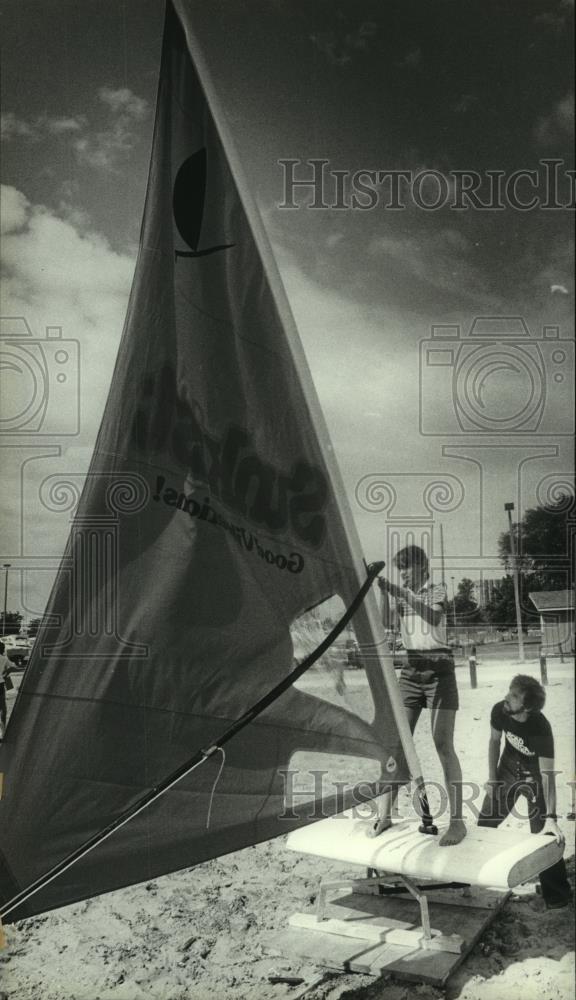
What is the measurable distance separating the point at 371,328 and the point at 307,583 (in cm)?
64

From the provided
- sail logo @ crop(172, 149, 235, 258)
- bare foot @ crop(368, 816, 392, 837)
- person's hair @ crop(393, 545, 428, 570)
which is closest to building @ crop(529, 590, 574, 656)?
person's hair @ crop(393, 545, 428, 570)

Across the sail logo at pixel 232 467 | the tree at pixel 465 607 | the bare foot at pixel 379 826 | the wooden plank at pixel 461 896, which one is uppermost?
the sail logo at pixel 232 467

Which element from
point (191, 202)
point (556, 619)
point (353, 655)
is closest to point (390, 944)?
point (353, 655)

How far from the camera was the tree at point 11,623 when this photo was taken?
1.91 meters

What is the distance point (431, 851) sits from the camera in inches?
76.5

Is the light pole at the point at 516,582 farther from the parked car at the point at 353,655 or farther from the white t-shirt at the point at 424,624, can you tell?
the parked car at the point at 353,655

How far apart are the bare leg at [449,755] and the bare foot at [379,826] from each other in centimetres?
16

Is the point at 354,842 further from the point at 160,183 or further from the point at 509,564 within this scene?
the point at 160,183

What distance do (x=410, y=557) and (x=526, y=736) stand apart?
53cm

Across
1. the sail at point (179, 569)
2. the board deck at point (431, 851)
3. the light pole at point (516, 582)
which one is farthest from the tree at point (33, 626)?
the light pole at point (516, 582)

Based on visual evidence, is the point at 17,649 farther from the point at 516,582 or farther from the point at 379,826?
the point at 516,582

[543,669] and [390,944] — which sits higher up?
[543,669]

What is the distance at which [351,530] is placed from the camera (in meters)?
1.83

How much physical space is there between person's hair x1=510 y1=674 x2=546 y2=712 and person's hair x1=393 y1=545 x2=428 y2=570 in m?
0.36
